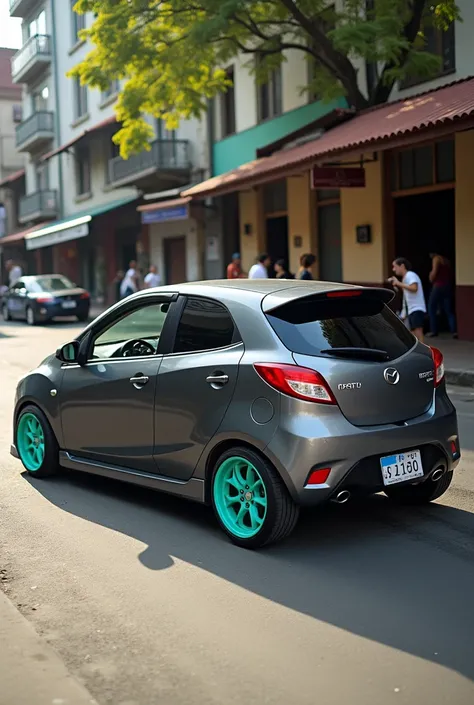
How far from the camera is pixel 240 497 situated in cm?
522

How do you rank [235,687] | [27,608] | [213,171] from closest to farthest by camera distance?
[235,687]
[27,608]
[213,171]

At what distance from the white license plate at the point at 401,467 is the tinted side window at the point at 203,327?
3.80 feet

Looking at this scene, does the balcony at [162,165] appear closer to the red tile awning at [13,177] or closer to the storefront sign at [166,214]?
the storefront sign at [166,214]

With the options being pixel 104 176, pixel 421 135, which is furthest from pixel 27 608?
pixel 104 176

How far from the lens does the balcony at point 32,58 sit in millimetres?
40500

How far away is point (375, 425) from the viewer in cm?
512

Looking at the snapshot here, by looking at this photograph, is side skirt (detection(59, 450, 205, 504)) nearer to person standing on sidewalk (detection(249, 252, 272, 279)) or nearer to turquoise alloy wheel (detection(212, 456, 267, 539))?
turquoise alloy wheel (detection(212, 456, 267, 539))

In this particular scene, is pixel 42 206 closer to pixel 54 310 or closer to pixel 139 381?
pixel 54 310

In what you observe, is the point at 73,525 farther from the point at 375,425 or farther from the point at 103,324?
the point at 375,425

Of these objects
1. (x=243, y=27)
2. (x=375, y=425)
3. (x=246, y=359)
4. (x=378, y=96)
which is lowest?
(x=375, y=425)

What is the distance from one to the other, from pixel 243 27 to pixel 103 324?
42.9 ft

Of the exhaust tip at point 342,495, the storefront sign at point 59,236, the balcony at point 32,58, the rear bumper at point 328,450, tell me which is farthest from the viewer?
the balcony at point 32,58

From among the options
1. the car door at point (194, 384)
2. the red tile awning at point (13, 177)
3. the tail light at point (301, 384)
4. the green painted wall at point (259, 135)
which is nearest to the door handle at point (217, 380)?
the car door at point (194, 384)

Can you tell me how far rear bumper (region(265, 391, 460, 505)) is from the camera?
4.89 metres
